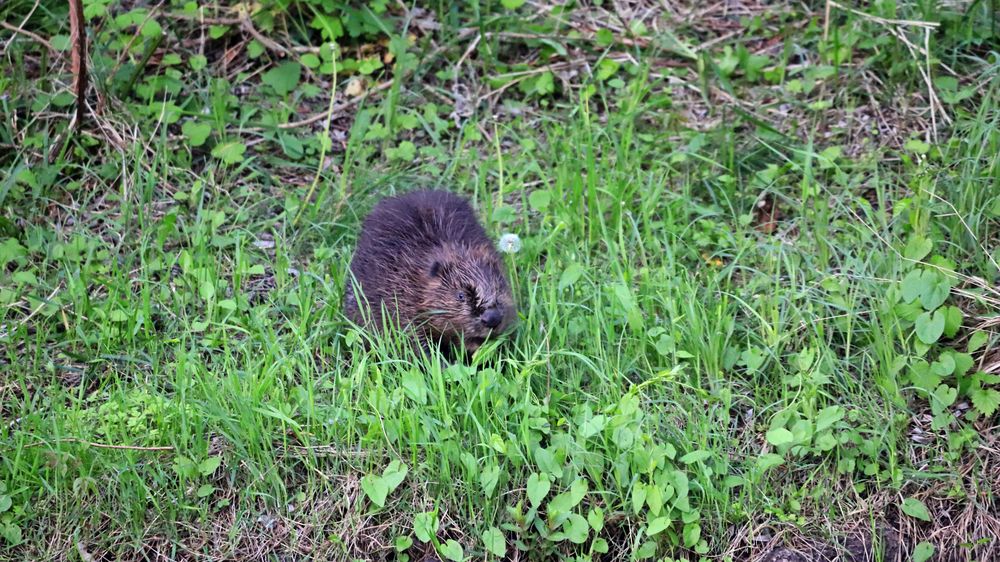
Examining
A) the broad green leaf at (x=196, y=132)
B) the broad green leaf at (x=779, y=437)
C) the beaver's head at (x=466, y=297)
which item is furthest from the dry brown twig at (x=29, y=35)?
the broad green leaf at (x=779, y=437)

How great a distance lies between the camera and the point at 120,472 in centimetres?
410

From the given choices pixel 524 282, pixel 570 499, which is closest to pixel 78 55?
pixel 524 282

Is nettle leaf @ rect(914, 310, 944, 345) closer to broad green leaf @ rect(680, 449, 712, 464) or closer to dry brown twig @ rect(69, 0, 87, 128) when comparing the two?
broad green leaf @ rect(680, 449, 712, 464)

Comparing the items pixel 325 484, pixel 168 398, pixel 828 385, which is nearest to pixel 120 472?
pixel 168 398

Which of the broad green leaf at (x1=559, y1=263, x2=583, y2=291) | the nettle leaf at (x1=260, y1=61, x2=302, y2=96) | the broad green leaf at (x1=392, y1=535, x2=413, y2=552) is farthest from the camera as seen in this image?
the nettle leaf at (x1=260, y1=61, x2=302, y2=96)

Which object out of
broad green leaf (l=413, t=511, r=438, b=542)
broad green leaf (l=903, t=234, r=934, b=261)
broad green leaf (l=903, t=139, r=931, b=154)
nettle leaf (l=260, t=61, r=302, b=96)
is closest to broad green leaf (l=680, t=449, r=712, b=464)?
broad green leaf (l=413, t=511, r=438, b=542)

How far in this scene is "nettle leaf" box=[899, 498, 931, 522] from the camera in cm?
396

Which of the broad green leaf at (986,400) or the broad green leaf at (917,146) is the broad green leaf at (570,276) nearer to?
the broad green leaf at (986,400)

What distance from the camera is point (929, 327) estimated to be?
4.24 metres

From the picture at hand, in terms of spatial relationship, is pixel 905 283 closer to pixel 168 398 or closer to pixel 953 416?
pixel 953 416

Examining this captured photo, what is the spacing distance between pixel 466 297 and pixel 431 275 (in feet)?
0.73

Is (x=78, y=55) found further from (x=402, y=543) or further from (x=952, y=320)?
(x=952, y=320)

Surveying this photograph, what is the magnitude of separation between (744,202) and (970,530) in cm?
208

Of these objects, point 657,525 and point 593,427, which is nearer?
point 657,525
